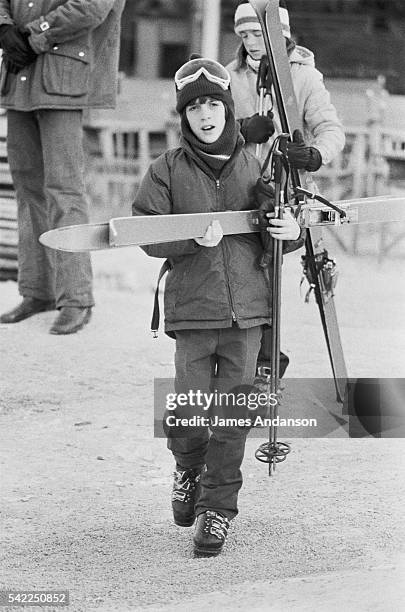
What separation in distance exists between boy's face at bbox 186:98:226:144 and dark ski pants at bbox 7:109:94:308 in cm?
207

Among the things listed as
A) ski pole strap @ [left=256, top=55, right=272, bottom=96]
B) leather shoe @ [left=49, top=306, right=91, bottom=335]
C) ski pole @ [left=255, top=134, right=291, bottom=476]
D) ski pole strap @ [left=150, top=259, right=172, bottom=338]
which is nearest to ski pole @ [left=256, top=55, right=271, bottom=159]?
ski pole strap @ [left=256, top=55, right=272, bottom=96]

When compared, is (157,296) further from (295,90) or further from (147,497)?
(295,90)

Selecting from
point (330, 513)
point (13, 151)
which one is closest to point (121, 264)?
point (13, 151)

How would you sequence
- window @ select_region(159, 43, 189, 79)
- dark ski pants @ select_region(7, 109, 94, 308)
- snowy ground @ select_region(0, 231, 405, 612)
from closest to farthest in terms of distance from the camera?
snowy ground @ select_region(0, 231, 405, 612) → dark ski pants @ select_region(7, 109, 94, 308) → window @ select_region(159, 43, 189, 79)

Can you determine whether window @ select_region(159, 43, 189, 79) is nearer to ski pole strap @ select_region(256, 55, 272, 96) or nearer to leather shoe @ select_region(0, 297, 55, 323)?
leather shoe @ select_region(0, 297, 55, 323)

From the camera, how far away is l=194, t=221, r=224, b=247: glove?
3.02 meters

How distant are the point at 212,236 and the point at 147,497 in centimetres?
99

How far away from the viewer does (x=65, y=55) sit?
5.11m

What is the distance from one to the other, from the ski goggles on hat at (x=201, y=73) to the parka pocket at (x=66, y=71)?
198cm

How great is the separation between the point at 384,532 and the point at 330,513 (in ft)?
0.68

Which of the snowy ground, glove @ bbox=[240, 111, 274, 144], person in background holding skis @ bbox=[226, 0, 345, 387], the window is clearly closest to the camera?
the snowy ground

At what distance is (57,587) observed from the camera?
2957 mm

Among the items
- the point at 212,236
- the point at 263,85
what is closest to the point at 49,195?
the point at 263,85

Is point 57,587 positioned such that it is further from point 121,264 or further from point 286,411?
point 121,264
